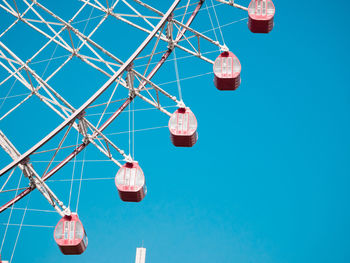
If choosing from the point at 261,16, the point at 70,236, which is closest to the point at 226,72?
the point at 261,16

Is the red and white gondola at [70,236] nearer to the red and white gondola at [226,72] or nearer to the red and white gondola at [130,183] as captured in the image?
the red and white gondola at [130,183]

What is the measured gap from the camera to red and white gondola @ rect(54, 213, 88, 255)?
2239cm

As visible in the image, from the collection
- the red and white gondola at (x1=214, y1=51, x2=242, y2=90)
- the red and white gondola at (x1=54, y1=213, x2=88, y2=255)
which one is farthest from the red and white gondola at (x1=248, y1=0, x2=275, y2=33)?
the red and white gondola at (x1=54, y1=213, x2=88, y2=255)

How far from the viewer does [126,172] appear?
76.8 feet

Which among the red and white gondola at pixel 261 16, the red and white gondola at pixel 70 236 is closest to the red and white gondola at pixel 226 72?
the red and white gondola at pixel 261 16

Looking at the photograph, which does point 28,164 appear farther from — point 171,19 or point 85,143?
point 171,19

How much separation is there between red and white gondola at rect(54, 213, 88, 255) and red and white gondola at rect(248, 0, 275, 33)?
7933mm

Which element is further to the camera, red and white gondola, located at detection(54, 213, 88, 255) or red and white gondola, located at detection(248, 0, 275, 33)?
red and white gondola, located at detection(248, 0, 275, 33)

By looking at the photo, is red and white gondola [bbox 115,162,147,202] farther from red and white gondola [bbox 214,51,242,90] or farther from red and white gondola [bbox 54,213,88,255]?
red and white gondola [bbox 214,51,242,90]

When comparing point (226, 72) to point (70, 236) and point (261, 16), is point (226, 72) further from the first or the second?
point (70, 236)

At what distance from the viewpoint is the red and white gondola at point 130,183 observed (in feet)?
75.4

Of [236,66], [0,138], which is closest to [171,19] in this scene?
[236,66]

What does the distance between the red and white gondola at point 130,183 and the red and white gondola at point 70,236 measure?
1.51 m

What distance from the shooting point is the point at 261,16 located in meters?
25.1
